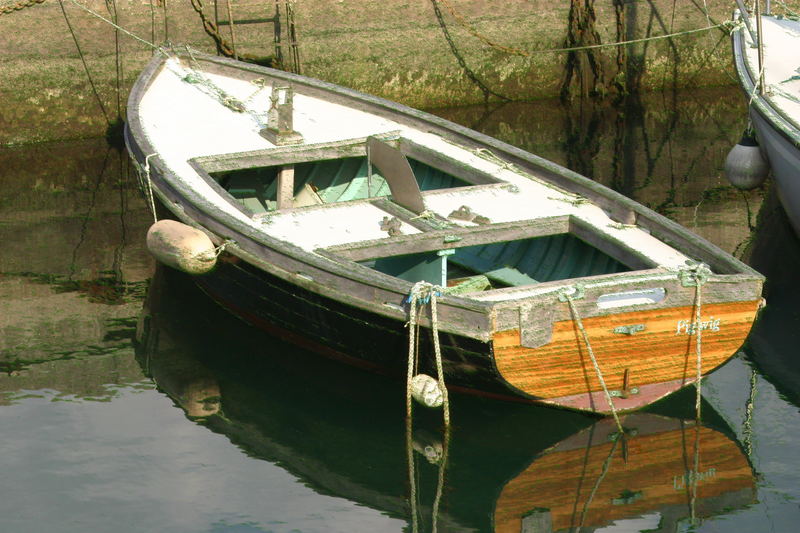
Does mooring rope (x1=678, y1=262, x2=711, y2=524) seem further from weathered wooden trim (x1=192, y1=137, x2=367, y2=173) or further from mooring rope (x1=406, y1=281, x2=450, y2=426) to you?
weathered wooden trim (x1=192, y1=137, x2=367, y2=173)

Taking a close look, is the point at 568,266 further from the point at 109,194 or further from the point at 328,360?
the point at 109,194

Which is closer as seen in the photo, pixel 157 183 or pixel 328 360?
pixel 328 360

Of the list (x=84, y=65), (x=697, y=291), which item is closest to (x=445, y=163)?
(x=697, y=291)

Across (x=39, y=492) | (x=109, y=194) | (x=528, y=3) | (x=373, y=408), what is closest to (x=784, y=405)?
(x=373, y=408)

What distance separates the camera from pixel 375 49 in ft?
63.2

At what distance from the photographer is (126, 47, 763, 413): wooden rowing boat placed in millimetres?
10000

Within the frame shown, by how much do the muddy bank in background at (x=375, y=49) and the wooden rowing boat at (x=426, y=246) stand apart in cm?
311

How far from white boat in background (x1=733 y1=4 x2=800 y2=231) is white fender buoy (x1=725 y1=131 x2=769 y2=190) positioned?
98 millimetres

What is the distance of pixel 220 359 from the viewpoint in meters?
12.1

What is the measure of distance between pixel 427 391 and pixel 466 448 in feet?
2.24

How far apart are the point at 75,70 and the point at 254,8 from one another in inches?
102

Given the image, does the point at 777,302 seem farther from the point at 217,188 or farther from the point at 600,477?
the point at 217,188

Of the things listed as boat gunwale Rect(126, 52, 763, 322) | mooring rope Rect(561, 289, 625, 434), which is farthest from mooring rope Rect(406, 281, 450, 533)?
mooring rope Rect(561, 289, 625, 434)

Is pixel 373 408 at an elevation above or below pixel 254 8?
below
